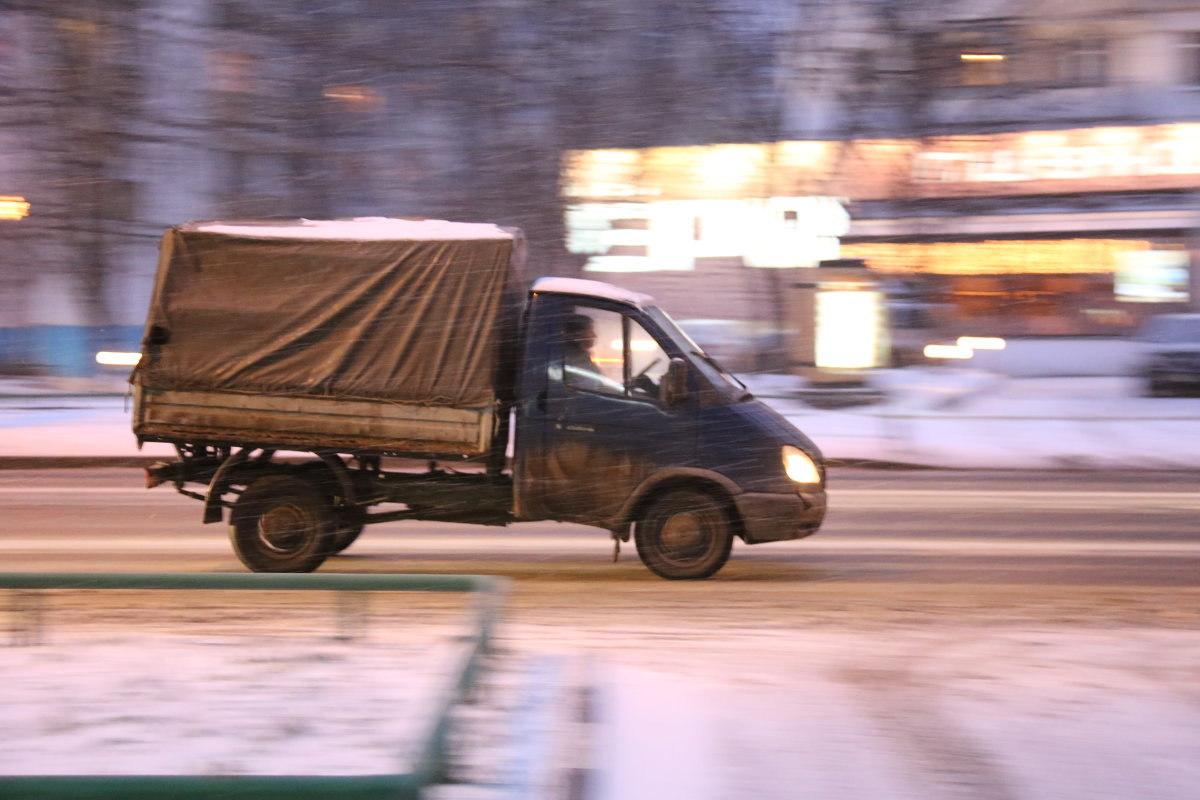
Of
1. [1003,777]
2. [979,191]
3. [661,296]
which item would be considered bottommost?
[1003,777]

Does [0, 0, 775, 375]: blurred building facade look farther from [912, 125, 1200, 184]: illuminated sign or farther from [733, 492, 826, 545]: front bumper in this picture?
[733, 492, 826, 545]: front bumper

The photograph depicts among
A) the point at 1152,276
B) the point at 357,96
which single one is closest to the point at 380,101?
the point at 357,96

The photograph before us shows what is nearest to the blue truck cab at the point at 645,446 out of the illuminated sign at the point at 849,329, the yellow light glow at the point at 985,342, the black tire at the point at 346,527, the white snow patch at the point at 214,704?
the black tire at the point at 346,527

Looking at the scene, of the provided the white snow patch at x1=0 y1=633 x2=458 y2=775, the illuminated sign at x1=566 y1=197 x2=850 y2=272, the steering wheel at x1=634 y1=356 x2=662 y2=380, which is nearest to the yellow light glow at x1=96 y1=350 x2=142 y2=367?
the illuminated sign at x1=566 y1=197 x2=850 y2=272

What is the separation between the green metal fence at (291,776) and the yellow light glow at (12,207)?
2160 centimetres

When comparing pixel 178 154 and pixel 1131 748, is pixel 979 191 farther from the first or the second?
pixel 1131 748

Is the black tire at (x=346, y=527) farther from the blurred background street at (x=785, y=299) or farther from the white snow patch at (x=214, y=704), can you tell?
the white snow patch at (x=214, y=704)

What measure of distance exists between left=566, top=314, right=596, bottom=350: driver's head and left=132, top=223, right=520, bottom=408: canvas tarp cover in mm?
485

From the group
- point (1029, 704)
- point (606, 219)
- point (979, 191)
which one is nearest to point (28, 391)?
point (606, 219)

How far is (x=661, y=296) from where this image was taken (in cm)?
3266

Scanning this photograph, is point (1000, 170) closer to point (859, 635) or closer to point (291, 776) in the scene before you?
point (859, 635)

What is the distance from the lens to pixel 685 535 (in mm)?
8469

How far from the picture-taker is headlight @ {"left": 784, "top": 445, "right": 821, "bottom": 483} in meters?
8.34

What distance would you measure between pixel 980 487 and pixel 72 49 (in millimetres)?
19077
